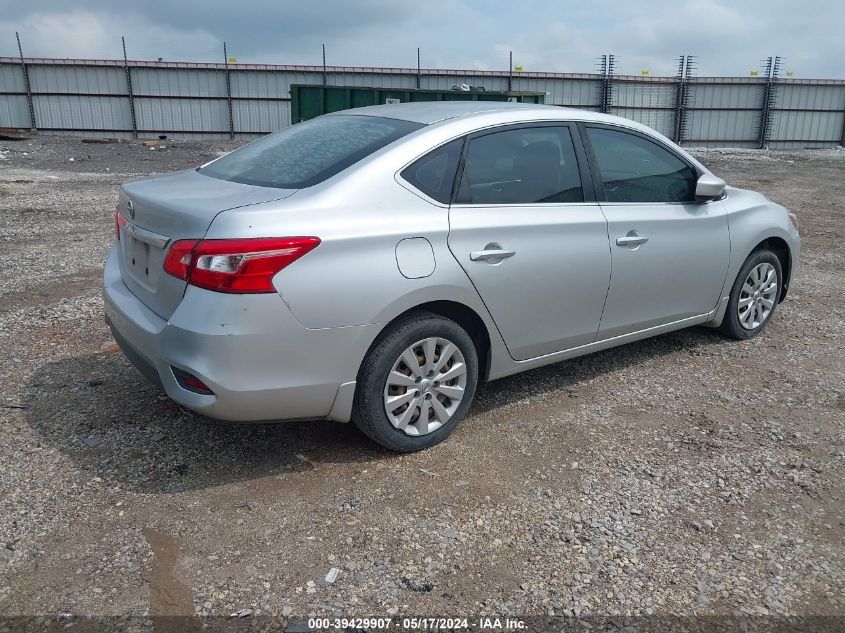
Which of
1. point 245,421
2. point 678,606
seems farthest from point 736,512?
point 245,421

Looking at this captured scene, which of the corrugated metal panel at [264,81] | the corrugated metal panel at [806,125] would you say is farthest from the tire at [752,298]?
the corrugated metal panel at [806,125]

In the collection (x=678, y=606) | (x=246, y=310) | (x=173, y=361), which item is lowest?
(x=678, y=606)

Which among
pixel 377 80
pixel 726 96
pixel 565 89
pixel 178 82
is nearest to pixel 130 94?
pixel 178 82

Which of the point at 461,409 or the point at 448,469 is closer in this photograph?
the point at 448,469

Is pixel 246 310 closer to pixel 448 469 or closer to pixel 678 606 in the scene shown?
pixel 448 469

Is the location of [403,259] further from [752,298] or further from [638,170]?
[752,298]

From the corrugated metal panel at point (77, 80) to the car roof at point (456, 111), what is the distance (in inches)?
932

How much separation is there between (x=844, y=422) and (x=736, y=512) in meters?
1.37

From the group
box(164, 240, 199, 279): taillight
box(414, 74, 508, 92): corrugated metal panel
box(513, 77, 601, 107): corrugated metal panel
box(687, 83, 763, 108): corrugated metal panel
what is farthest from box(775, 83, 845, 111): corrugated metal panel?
box(164, 240, 199, 279): taillight

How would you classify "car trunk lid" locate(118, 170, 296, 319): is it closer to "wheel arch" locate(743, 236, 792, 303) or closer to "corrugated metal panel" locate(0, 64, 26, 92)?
"wheel arch" locate(743, 236, 792, 303)

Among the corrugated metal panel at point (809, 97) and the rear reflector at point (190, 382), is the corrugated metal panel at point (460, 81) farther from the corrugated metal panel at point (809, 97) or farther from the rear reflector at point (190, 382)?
the rear reflector at point (190, 382)

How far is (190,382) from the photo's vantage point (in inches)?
123

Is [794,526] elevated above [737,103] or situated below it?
below

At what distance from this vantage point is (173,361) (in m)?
3.15
